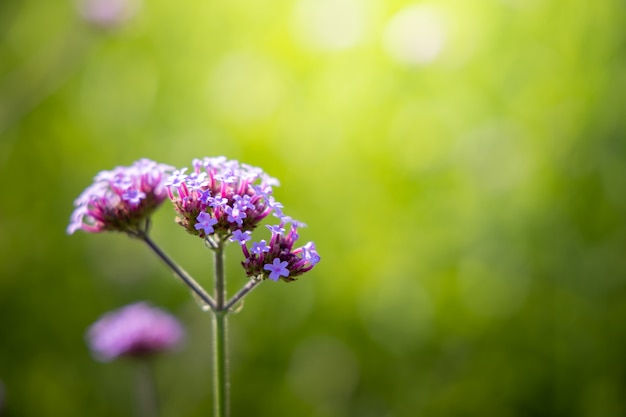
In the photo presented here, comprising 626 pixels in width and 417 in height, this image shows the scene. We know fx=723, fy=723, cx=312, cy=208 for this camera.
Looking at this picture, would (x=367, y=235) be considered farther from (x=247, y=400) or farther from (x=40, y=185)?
(x=40, y=185)

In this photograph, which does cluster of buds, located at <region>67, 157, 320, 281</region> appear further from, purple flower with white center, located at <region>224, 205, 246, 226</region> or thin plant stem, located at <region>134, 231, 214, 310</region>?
thin plant stem, located at <region>134, 231, 214, 310</region>

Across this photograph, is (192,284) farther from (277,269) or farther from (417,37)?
(417,37)

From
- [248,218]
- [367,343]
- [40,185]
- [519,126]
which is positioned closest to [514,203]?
[519,126]

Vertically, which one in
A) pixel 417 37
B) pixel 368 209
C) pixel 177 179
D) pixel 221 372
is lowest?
pixel 221 372

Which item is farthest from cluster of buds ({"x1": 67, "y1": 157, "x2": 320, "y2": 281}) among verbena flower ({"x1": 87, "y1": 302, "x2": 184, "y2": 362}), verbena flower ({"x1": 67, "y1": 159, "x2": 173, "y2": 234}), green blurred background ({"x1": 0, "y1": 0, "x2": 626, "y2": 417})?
green blurred background ({"x1": 0, "y1": 0, "x2": 626, "y2": 417})

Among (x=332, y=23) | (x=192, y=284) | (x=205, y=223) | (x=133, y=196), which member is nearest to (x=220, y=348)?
(x=192, y=284)

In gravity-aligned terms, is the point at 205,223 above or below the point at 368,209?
below

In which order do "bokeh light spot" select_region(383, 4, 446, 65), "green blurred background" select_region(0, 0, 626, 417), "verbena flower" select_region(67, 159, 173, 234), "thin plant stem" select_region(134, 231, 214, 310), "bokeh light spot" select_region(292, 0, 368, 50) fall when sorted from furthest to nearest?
"bokeh light spot" select_region(292, 0, 368, 50) → "bokeh light spot" select_region(383, 4, 446, 65) → "green blurred background" select_region(0, 0, 626, 417) → "verbena flower" select_region(67, 159, 173, 234) → "thin plant stem" select_region(134, 231, 214, 310)
